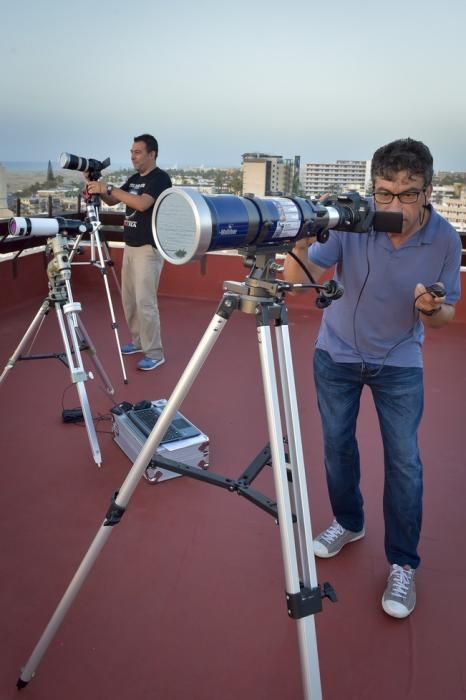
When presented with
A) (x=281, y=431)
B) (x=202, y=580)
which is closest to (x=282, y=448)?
(x=281, y=431)

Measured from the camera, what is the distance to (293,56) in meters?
8.70

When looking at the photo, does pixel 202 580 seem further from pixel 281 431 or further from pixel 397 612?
pixel 281 431

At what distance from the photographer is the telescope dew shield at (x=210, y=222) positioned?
82cm

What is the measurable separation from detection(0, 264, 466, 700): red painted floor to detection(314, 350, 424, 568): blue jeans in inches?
10.1

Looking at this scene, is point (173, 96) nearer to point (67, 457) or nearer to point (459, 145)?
point (459, 145)

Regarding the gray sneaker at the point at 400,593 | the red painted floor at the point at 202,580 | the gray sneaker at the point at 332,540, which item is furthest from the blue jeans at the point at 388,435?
the red painted floor at the point at 202,580

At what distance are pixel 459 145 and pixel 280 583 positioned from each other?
8.57m

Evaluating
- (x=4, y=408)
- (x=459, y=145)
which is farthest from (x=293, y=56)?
(x=4, y=408)

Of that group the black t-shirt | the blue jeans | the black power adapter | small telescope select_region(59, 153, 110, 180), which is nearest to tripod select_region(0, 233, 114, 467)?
the black power adapter

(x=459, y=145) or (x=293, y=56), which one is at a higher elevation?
(x=293, y=56)

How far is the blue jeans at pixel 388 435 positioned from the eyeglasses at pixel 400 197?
51cm

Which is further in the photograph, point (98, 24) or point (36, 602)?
point (98, 24)

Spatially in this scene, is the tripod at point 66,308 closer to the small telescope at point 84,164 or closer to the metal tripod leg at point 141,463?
the small telescope at point 84,164

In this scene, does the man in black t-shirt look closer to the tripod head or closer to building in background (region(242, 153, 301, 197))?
building in background (region(242, 153, 301, 197))
